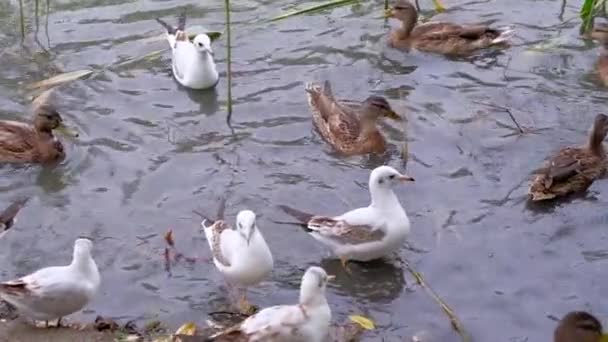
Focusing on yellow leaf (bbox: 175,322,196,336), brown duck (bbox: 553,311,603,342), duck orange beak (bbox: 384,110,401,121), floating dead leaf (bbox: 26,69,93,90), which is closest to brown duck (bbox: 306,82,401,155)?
duck orange beak (bbox: 384,110,401,121)

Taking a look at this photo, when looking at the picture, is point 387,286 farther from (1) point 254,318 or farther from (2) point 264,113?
(2) point 264,113

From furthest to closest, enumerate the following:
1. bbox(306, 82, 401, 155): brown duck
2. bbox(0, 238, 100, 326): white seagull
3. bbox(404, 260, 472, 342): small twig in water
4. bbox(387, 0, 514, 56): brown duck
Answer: bbox(387, 0, 514, 56): brown duck < bbox(306, 82, 401, 155): brown duck < bbox(404, 260, 472, 342): small twig in water < bbox(0, 238, 100, 326): white seagull

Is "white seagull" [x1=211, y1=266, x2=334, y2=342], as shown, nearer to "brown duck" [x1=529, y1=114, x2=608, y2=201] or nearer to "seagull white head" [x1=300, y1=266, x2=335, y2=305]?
"seagull white head" [x1=300, y1=266, x2=335, y2=305]

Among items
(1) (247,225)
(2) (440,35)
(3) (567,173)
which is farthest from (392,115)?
(1) (247,225)

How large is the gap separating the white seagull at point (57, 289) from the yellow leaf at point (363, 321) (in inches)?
71.2

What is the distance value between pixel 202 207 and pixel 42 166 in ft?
6.08

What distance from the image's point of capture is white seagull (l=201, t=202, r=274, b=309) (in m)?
8.38

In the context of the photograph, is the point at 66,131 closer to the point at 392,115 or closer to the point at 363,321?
the point at 392,115

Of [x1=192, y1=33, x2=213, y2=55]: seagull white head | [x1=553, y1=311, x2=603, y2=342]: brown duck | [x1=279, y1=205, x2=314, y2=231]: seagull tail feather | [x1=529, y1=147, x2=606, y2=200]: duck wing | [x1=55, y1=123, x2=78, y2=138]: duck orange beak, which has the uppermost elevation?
[x1=553, y1=311, x2=603, y2=342]: brown duck

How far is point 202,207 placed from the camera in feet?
32.9

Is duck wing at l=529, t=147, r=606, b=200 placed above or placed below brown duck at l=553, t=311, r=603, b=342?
below

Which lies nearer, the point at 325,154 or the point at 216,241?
the point at 216,241

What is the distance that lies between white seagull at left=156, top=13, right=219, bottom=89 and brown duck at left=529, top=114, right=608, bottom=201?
3.70 meters

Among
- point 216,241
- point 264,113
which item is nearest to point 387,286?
point 216,241
